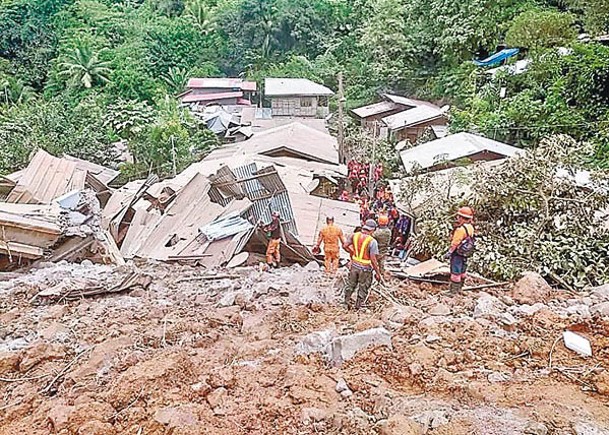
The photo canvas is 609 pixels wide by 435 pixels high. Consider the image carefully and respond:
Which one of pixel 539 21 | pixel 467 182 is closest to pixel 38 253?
pixel 467 182

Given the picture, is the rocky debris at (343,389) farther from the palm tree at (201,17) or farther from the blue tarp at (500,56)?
the palm tree at (201,17)

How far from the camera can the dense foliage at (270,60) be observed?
19297 mm

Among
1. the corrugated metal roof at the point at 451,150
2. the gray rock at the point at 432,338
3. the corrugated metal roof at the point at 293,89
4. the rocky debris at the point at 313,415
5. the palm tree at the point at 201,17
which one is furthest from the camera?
the palm tree at the point at 201,17

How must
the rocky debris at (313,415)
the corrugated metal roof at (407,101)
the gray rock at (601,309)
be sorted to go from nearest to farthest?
the rocky debris at (313,415), the gray rock at (601,309), the corrugated metal roof at (407,101)

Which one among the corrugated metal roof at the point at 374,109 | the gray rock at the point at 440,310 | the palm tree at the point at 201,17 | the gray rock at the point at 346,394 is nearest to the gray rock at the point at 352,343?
the gray rock at the point at 346,394

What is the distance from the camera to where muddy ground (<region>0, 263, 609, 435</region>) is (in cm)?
418

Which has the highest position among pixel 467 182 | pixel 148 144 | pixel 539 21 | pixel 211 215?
pixel 539 21

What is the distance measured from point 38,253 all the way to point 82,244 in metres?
0.74

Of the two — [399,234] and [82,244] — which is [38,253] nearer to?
[82,244]

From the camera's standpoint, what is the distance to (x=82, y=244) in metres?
9.71

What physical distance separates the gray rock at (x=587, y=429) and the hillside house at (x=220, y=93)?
31637 millimetres

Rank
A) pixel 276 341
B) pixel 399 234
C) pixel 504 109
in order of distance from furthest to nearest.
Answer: pixel 504 109 → pixel 399 234 → pixel 276 341

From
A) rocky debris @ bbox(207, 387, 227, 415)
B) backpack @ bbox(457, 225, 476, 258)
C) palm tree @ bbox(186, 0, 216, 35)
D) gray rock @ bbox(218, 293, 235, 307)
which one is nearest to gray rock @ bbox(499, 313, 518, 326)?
backpack @ bbox(457, 225, 476, 258)

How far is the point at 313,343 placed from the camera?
5371 millimetres
